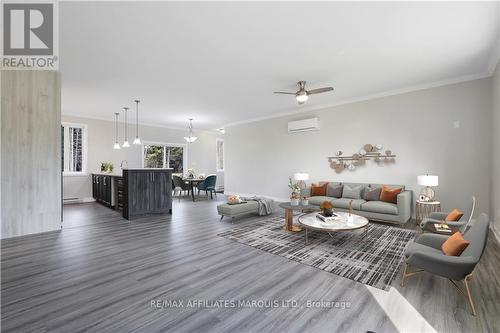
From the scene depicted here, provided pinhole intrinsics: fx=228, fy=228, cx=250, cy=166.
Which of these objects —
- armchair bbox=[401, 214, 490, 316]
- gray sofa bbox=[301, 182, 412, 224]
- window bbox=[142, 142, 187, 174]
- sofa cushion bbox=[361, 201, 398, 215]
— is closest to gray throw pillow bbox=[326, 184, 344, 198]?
gray sofa bbox=[301, 182, 412, 224]

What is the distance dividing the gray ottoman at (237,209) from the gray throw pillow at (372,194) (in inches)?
105

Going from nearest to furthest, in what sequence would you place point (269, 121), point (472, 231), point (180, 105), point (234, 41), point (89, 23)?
point (472, 231) < point (89, 23) < point (234, 41) < point (180, 105) < point (269, 121)

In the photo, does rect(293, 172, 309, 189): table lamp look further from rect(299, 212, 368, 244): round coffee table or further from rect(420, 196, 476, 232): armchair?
rect(420, 196, 476, 232): armchair

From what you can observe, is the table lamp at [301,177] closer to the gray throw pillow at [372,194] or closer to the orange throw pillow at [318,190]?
the orange throw pillow at [318,190]

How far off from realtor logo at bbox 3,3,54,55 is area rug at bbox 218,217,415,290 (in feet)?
13.0

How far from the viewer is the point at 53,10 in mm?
2648

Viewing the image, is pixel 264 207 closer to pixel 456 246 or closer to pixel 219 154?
pixel 456 246

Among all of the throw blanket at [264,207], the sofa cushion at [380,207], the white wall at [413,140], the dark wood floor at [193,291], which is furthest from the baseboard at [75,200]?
the sofa cushion at [380,207]

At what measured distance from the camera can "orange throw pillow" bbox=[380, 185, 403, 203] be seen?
5023 mm

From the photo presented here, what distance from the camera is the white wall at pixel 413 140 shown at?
4.61 meters

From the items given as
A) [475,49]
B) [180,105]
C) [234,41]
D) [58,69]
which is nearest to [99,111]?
[180,105]

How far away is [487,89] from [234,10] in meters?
5.24

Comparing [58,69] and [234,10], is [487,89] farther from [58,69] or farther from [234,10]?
[58,69]

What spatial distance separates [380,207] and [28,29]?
6596 millimetres
